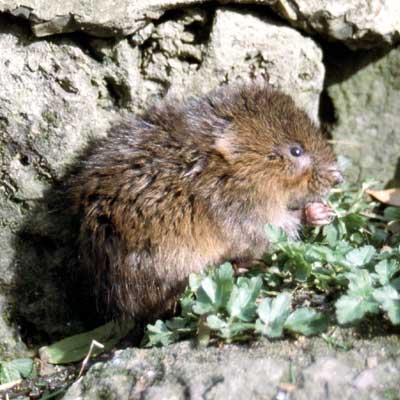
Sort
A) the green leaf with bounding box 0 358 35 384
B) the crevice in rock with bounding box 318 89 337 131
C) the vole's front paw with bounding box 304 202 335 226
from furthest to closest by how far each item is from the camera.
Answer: the crevice in rock with bounding box 318 89 337 131 < the vole's front paw with bounding box 304 202 335 226 < the green leaf with bounding box 0 358 35 384

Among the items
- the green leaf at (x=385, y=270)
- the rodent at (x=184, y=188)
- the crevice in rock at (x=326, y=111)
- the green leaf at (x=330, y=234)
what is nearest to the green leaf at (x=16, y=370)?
the rodent at (x=184, y=188)

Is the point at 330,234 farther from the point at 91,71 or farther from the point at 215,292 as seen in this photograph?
the point at 91,71

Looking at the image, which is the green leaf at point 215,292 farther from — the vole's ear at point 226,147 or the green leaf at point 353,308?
the vole's ear at point 226,147

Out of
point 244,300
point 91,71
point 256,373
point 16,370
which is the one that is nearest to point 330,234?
point 244,300

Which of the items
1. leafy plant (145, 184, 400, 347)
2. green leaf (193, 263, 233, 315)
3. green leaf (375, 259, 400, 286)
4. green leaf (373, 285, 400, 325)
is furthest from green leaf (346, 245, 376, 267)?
green leaf (193, 263, 233, 315)

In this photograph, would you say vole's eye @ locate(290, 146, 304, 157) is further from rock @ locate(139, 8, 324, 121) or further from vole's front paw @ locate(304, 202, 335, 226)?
rock @ locate(139, 8, 324, 121)

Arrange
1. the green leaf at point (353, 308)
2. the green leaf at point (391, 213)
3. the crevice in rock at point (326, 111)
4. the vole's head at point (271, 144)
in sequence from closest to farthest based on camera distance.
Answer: the green leaf at point (353, 308), the vole's head at point (271, 144), the green leaf at point (391, 213), the crevice in rock at point (326, 111)
